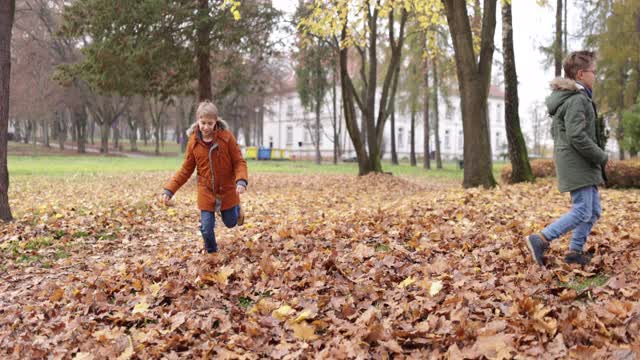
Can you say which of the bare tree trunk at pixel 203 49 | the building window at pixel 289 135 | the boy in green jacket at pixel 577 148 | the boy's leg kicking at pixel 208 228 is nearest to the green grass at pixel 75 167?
the bare tree trunk at pixel 203 49

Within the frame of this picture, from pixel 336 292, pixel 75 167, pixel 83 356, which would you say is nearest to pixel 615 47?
pixel 336 292

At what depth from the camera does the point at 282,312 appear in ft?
13.2

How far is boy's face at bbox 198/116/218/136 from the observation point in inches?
225

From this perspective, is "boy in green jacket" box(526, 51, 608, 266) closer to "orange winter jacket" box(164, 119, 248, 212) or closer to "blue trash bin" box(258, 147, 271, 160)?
"orange winter jacket" box(164, 119, 248, 212)

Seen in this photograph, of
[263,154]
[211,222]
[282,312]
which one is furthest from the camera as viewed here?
[263,154]

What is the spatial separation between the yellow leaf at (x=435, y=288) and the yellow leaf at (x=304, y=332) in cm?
99

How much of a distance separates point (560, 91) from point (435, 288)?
199 centimetres

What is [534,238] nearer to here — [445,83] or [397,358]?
[397,358]

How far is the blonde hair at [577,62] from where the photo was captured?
4.63m

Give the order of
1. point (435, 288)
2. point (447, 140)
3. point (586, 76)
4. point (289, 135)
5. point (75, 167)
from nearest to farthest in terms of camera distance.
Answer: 1. point (435, 288)
2. point (586, 76)
3. point (75, 167)
4. point (289, 135)
5. point (447, 140)

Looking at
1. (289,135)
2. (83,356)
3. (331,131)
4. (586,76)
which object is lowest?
(83,356)

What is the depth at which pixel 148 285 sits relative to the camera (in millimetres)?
5184

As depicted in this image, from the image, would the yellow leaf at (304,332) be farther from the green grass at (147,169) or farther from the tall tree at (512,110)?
the green grass at (147,169)

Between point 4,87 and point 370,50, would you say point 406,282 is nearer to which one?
point 4,87
